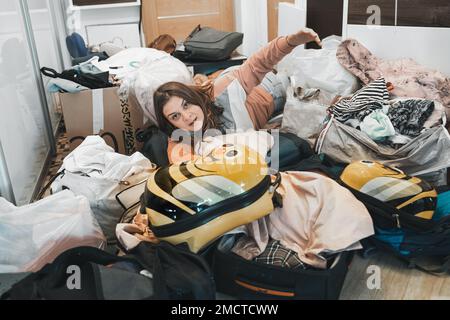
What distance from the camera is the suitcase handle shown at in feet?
3.72

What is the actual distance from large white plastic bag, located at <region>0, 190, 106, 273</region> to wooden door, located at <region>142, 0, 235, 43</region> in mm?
2946

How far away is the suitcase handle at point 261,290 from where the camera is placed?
1135 millimetres

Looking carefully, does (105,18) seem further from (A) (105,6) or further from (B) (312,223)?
(B) (312,223)

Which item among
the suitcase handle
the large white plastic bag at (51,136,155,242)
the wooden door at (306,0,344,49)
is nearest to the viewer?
the suitcase handle

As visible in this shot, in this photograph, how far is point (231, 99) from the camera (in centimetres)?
198

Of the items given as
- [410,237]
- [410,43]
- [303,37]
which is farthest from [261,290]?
[410,43]

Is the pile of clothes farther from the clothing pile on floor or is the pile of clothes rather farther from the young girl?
the young girl

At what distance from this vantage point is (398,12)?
6.76 ft

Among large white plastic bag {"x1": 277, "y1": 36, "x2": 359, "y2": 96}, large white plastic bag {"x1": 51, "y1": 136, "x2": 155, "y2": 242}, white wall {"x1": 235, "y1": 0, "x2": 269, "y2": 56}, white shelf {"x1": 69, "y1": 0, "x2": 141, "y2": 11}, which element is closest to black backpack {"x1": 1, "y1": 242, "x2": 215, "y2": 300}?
large white plastic bag {"x1": 51, "y1": 136, "x2": 155, "y2": 242}

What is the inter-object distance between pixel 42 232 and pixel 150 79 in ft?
3.27

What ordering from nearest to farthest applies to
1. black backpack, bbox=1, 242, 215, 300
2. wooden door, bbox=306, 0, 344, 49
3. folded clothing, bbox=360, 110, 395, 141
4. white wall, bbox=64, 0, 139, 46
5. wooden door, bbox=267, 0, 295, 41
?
black backpack, bbox=1, 242, 215, 300 → folded clothing, bbox=360, 110, 395, 141 → wooden door, bbox=306, 0, 344, 49 → wooden door, bbox=267, 0, 295, 41 → white wall, bbox=64, 0, 139, 46

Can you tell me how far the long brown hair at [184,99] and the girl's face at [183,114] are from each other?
0.02 m

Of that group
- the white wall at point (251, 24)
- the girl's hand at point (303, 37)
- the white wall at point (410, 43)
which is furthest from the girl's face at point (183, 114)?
the white wall at point (251, 24)
